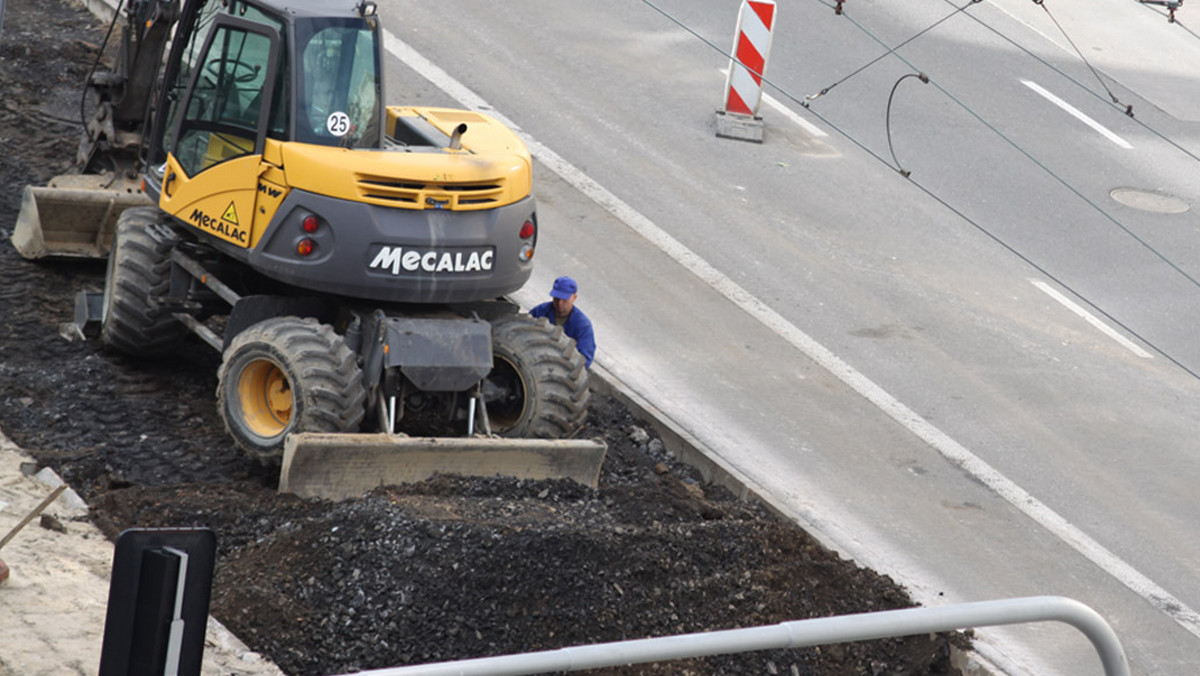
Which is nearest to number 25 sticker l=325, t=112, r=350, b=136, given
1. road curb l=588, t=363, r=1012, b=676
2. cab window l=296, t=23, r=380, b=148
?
cab window l=296, t=23, r=380, b=148

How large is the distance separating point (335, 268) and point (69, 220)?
11.0 ft

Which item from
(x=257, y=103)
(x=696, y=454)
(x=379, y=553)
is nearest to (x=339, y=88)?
(x=257, y=103)

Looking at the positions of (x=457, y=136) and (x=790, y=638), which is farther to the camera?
(x=457, y=136)

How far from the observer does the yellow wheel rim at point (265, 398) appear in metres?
9.77

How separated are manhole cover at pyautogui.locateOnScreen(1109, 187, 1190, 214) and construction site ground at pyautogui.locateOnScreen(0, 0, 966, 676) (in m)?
7.99

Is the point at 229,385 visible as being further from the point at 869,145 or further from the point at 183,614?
the point at 869,145

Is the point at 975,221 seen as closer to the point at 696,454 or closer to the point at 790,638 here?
the point at 696,454

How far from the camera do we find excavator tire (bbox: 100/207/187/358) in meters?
10.5

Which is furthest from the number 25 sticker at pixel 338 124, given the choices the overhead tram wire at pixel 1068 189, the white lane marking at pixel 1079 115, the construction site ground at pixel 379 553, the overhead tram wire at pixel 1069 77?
the overhead tram wire at pixel 1069 77

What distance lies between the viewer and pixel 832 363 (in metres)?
12.9

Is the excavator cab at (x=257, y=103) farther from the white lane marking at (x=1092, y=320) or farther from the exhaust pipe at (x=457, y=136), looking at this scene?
the white lane marking at (x=1092, y=320)

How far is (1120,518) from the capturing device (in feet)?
37.1

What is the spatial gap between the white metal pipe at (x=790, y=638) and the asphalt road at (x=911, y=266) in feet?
14.6

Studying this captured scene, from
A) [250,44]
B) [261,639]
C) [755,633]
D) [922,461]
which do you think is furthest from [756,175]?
[755,633]
